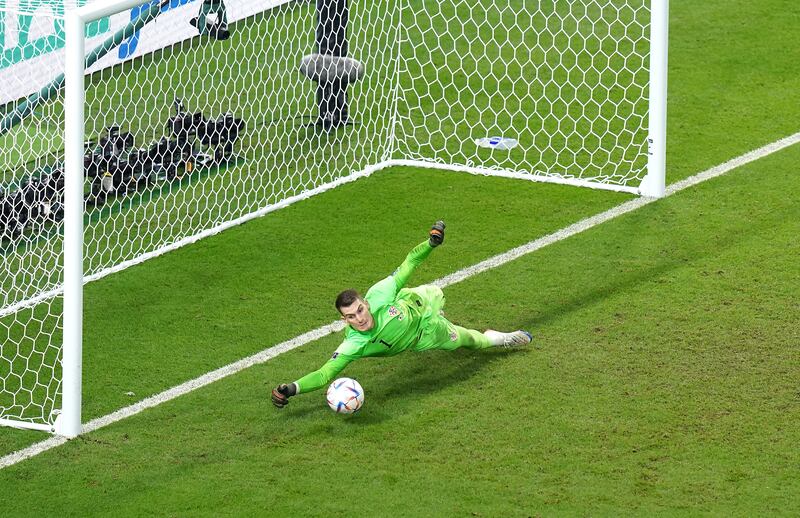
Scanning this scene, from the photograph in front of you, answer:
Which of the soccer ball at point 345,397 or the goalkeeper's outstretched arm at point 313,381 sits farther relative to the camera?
the soccer ball at point 345,397

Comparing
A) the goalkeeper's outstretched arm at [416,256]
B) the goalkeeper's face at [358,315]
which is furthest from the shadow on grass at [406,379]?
the goalkeeper's outstretched arm at [416,256]

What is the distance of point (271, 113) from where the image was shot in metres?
12.1

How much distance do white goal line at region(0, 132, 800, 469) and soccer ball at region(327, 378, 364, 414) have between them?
82 centimetres

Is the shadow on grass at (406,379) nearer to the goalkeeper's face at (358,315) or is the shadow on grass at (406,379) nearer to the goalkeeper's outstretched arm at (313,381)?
the goalkeeper's outstretched arm at (313,381)

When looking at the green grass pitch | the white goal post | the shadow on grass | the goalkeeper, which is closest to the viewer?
the green grass pitch

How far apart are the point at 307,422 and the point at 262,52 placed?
4.77 meters

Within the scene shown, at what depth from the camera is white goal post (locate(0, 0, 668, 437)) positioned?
32.9 ft

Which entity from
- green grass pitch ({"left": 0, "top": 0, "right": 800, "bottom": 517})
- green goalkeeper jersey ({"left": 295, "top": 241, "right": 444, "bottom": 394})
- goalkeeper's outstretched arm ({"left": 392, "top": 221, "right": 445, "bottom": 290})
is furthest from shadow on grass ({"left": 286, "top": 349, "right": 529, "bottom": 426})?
goalkeeper's outstretched arm ({"left": 392, "top": 221, "right": 445, "bottom": 290})

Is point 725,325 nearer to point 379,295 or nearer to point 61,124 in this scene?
point 379,295

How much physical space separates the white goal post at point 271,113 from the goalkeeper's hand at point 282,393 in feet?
4.38

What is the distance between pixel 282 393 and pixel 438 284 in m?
2.16

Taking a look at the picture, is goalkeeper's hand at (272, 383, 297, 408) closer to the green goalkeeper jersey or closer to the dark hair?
the green goalkeeper jersey

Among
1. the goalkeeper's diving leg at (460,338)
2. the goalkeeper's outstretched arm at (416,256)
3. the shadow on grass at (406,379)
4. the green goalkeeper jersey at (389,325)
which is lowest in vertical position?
the shadow on grass at (406,379)

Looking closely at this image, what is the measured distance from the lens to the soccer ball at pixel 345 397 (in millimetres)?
7945
